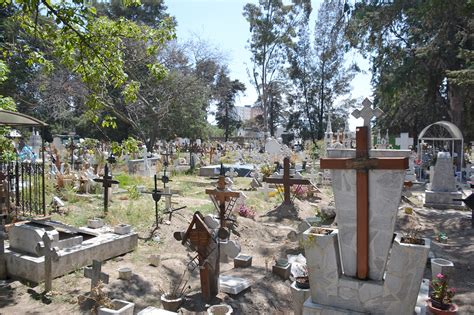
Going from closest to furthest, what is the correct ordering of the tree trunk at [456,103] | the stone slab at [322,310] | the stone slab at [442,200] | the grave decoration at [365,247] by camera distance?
1. the grave decoration at [365,247]
2. the stone slab at [322,310]
3. the stone slab at [442,200]
4. the tree trunk at [456,103]

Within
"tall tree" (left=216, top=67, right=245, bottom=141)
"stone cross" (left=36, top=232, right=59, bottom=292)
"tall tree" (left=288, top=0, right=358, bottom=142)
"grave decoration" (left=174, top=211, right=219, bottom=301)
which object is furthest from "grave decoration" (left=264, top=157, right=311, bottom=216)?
"tall tree" (left=216, top=67, right=245, bottom=141)

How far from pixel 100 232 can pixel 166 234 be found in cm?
142

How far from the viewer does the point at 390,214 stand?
11.5 feet

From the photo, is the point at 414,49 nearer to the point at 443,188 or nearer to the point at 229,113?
the point at 443,188

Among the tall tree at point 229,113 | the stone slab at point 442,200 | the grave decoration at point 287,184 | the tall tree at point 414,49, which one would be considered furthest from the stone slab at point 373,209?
the tall tree at point 229,113

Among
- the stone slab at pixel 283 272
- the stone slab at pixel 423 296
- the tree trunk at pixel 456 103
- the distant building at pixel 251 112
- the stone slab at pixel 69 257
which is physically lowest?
the stone slab at pixel 283 272

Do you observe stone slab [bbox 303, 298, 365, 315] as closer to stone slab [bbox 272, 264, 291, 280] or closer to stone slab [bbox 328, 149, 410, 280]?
stone slab [bbox 328, 149, 410, 280]

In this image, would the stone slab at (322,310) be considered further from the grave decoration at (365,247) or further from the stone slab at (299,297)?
the stone slab at (299,297)

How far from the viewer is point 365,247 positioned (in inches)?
142

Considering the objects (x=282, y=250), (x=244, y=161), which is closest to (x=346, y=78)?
(x=244, y=161)

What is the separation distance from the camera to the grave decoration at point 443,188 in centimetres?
1234

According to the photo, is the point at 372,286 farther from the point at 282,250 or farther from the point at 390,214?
the point at 282,250

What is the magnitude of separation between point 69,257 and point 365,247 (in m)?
4.38

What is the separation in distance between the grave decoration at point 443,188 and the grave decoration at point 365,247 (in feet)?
32.8
